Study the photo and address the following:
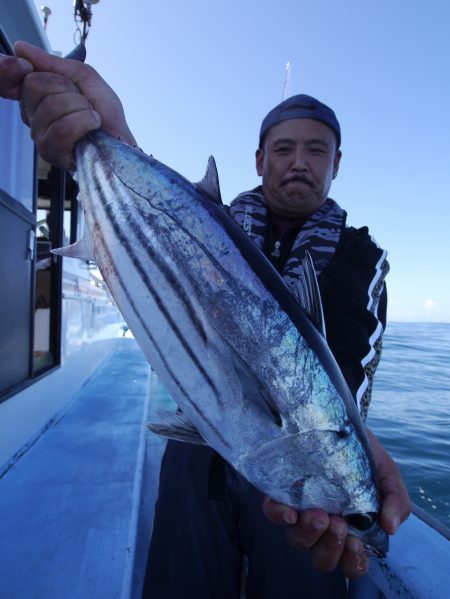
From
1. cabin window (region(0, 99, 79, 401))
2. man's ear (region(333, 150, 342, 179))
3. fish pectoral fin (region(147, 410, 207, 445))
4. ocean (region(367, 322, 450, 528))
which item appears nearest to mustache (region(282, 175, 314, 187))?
man's ear (region(333, 150, 342, 179))

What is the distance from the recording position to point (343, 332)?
182cm

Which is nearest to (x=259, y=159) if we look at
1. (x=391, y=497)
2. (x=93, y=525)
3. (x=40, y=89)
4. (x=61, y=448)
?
(x=40, y=89)

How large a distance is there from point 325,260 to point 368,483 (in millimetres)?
1209

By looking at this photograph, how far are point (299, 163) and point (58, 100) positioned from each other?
1342 mm

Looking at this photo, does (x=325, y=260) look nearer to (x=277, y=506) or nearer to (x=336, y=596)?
(x=277, y=506)

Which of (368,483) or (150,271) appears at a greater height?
(150,271)

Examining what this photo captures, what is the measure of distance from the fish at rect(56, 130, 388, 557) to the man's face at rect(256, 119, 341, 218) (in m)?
1.18

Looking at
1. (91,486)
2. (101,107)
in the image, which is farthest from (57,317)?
(101,107)

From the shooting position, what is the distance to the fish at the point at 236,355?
3.54 feet

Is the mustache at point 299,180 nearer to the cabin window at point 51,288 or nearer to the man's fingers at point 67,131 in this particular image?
the man's fingers at point 67,131

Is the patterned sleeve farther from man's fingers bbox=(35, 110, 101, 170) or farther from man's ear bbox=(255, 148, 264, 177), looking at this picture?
man's fingers bbox=(35, 110, 101, 170)

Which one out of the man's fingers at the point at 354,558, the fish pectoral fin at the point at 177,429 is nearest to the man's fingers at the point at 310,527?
the man's fingers at the point at 354,558

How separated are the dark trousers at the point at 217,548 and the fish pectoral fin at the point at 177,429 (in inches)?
26.4

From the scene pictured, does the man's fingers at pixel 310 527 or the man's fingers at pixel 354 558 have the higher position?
the man's fingers at pixel 310 527
